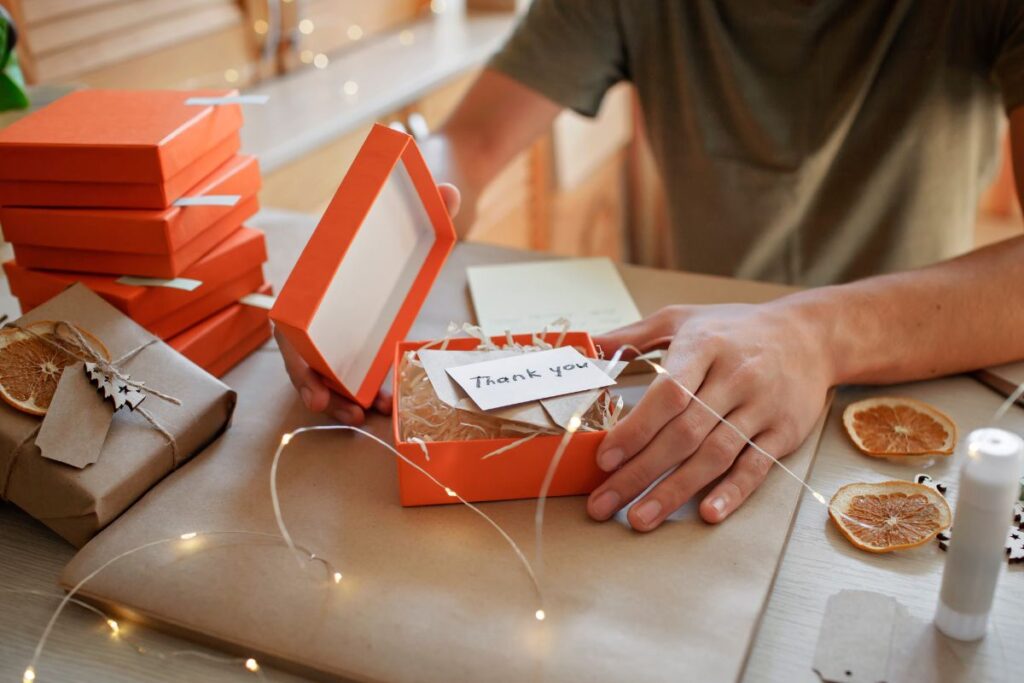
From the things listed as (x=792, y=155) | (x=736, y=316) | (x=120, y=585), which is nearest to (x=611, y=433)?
(x=736, y=316)

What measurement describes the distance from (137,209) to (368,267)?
242 millimetres

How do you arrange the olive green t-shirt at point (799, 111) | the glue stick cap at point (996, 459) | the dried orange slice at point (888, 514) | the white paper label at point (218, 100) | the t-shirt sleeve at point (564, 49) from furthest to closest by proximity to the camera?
the t-shirt sleeve at point (564, 49)
the olive green t-shirt at point (799, 111)
the white paper label at point (218, 100)
the dried orange slice at point (888, 514)
the glue stick cap at point (996, 459)

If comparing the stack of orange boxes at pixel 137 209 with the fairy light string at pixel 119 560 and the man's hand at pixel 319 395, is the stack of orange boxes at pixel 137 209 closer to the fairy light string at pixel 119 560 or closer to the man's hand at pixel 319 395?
the man's hand at pixel 319 395

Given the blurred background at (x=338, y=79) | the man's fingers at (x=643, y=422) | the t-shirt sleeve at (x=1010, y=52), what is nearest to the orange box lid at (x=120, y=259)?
the blurred background at (x=338, y=79)

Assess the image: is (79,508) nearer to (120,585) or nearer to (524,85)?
(120,585)

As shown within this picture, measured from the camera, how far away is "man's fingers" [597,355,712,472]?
73 cm

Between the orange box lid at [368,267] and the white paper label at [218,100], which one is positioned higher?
the white paper label at [218,100]

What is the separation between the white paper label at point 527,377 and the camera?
75 centimetres

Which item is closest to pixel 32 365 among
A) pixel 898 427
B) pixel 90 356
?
pixel 90 356

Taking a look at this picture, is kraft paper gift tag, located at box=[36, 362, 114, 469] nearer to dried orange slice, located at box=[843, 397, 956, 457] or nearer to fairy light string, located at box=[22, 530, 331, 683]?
fairy light string, located at box=[22, 530, 331, 683]

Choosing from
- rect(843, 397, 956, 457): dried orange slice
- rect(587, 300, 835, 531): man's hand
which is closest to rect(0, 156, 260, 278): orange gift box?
rect(587, 300, 835, 531): man's hand

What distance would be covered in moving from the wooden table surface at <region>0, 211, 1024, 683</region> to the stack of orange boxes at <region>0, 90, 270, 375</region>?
9.6 inches

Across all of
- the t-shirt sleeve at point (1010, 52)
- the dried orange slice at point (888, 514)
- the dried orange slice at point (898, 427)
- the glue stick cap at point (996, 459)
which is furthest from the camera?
the t-shirt sleeve at point (1010, 52)

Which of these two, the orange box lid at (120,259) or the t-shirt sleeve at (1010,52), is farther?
the t-shirt sleeve at (1010,52)
